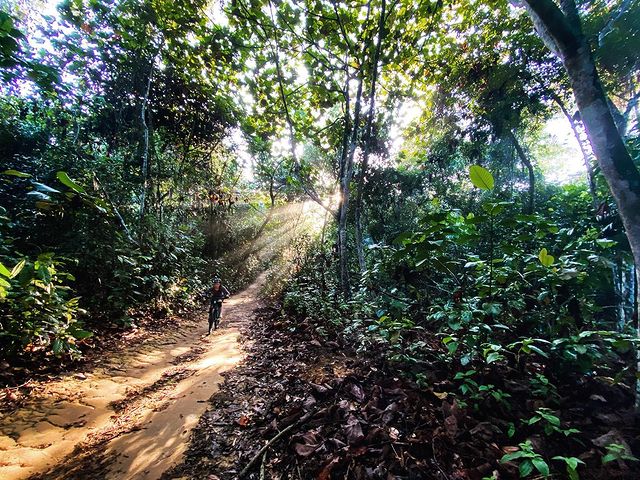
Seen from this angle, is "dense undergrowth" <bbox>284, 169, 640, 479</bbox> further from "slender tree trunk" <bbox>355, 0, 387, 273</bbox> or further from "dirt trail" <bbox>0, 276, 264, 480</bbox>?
"dirt trail" <bbox>0, 276, 264, 480</bbox>

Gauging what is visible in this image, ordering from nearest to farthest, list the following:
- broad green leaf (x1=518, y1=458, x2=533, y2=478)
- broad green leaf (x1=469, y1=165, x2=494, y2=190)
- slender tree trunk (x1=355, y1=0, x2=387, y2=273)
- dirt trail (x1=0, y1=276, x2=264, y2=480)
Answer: broad green leaf (x1=518, y1=458, x2=533, y2=478), broad green leaf (x1=469, y1=165, x2=494, y2=190), dirt trail (x1=0, y1=276, x2=264, y2=480), slender tree trunk (x1=355, y1=0, x2=387, y2=273)

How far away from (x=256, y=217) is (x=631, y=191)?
1890 centimetres

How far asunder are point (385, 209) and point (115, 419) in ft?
38.2

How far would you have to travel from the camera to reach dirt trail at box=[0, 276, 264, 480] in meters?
2.77

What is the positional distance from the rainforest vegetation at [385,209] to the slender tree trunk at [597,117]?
0.01 metres

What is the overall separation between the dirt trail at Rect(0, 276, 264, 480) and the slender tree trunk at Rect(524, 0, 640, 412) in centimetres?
493

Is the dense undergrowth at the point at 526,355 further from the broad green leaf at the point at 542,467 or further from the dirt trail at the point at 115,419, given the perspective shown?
the dirt trail at the point at 115,419

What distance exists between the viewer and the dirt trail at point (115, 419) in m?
2.77

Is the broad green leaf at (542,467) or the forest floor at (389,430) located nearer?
the broad green leaf at (542,467)

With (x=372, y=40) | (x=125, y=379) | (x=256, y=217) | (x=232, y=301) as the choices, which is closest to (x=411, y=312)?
(x=125, y=379)

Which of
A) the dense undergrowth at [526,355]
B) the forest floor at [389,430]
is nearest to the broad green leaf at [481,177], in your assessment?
the dense undergrowth at [526,355]

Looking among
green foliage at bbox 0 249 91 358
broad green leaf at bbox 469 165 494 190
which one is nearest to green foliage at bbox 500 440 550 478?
broad green leaf at bbox 469 165 494 190

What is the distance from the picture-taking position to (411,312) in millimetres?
4562

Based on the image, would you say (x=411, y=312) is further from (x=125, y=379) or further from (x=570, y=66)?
(x=125, y=379)
